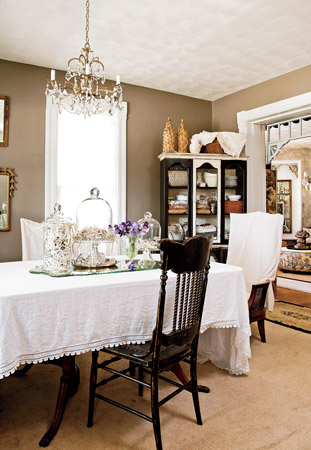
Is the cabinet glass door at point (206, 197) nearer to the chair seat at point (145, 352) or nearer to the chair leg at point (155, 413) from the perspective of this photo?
the chair seat at point (145, 352)

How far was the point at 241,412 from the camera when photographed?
2.05 meters

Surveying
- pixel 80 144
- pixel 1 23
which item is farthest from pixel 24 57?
pixel 80 144

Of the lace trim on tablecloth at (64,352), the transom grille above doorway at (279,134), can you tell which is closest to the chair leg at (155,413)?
the lace trim on tablecloth at (64,352)

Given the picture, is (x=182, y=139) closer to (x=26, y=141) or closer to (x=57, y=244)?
(x=26, y=141)

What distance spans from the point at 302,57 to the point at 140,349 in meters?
3.71

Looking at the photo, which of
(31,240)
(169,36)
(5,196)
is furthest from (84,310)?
(169,36)

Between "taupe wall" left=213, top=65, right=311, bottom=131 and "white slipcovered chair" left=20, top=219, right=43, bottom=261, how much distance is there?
3.34 metres

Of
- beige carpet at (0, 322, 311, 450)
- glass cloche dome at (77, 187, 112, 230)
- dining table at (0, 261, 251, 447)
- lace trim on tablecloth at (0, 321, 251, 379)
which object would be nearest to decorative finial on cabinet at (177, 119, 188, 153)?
glass cloche dome at (77, 187, 112, 230)

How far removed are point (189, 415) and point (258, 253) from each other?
5.68 ft

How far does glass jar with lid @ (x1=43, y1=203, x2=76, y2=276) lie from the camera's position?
2092 mm

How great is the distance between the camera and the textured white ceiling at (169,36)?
10.0 ft

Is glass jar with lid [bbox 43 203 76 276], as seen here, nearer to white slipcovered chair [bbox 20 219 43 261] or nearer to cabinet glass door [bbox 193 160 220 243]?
white slipcovered chair [bbox 20 219 43 261]

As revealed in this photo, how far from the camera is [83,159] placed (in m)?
4.59

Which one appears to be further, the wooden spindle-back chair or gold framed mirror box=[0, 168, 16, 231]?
gold framed mirror box=[0, 168, 16, 231]
